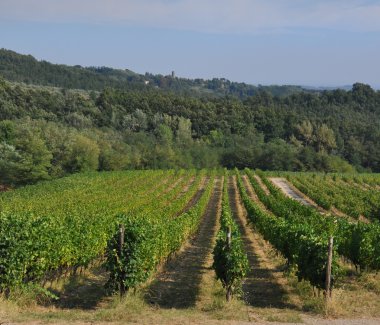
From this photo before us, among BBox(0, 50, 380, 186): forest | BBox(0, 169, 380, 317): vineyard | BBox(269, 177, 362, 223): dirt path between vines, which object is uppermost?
BBox(0, 50, 380, 186): forest

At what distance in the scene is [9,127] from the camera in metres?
72.4

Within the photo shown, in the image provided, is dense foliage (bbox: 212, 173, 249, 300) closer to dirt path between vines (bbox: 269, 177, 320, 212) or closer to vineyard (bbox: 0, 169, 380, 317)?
vineyard (bbox: 0, 169, 380, 317)

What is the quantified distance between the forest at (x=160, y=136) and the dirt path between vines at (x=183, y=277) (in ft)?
144

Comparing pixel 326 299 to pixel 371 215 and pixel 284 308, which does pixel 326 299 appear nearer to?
pixel 284 308

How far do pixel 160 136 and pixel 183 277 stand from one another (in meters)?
96.7

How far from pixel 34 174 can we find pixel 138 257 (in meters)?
54.5

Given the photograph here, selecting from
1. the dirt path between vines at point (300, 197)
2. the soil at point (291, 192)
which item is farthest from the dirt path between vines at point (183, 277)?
the soil at point (291, 192)

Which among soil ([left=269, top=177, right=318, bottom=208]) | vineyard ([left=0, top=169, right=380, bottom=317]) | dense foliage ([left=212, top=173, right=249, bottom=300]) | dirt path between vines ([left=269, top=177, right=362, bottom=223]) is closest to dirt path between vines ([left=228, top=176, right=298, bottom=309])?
vineyard ([left=0, top=169, right=380, bottom=317])

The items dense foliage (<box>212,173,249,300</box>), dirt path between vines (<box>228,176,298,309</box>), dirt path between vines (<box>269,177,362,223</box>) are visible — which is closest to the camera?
dense foliage (<box>212,173,249,300</box>)

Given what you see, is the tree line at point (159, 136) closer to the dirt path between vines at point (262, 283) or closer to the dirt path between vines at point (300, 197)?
the dirt path between vines at point (300, 197)

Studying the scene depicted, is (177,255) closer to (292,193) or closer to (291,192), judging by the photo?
(292,193)

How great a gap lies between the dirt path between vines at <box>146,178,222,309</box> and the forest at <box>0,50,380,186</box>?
43923mm

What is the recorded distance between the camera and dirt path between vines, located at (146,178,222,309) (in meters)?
13.9

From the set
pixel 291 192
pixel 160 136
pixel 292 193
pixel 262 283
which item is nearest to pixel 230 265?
pixel 262 283
